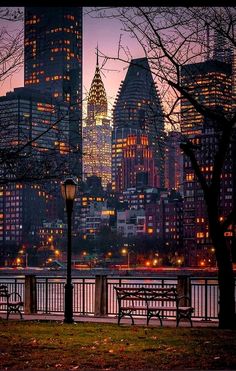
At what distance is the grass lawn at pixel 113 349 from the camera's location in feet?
28.3

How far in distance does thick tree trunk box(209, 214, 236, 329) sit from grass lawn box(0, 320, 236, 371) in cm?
89

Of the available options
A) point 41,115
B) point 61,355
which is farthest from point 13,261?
point 61,355

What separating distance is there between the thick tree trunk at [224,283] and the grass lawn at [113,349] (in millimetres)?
890

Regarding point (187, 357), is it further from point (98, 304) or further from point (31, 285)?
point (31, 285)

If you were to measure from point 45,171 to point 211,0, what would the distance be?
14275 millimetres

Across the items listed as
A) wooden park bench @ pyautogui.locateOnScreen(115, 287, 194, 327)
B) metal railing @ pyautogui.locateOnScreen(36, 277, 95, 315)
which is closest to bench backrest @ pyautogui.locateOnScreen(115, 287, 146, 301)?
wooden park bench @ pyautogui.locateOnScreen(115, 287, 194, 327)

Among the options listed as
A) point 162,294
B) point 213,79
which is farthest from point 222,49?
point 162,294

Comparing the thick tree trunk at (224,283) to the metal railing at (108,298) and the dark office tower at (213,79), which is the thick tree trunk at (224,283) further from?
the metal railing at (108,298)

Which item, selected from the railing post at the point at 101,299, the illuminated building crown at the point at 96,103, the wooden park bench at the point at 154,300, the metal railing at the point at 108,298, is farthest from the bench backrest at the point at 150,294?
the illuminated building crown at the point at 96,103

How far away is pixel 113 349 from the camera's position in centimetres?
1016

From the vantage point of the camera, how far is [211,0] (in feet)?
10.1

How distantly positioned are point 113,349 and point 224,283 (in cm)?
480

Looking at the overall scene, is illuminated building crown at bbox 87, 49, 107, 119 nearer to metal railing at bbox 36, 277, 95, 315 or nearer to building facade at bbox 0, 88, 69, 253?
building facade at bbox 0, 88, 69, 253

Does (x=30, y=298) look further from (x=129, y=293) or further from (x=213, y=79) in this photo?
(x=213, y=79)
